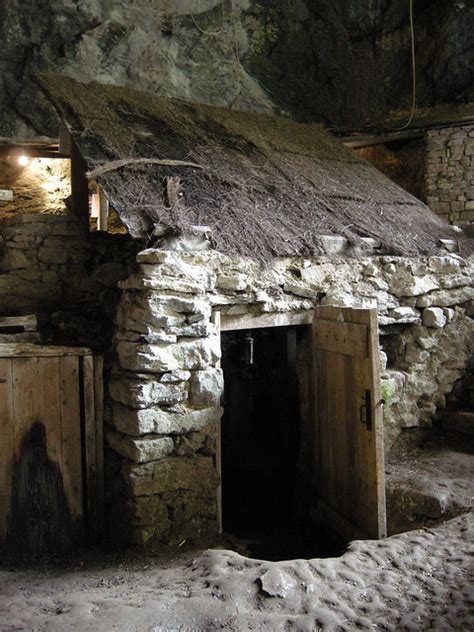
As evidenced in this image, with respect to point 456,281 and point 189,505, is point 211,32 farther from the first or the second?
point 189,505

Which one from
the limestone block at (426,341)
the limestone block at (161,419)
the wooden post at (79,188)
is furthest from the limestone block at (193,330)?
the limestone block at (426,341)

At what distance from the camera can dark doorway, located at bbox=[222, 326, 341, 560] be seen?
5348 mm

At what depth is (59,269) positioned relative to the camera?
552cm

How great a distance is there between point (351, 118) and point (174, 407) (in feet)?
29.4

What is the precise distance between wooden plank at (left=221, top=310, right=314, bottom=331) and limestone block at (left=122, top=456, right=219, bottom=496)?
45.3 inches

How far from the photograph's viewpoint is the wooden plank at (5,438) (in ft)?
13.8

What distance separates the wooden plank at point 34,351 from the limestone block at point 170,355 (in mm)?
385

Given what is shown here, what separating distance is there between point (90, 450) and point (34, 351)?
Answer: 0.97 metres

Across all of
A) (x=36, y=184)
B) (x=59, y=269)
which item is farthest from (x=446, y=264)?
(x=36, y=184)

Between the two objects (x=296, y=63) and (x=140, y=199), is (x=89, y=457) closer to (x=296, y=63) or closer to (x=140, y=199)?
(x=140, y=199)

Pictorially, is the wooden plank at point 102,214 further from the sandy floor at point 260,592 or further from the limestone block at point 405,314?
the sandy floor at point 260,592

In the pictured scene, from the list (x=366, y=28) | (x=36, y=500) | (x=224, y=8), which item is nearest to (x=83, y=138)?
(x=36, y=500)

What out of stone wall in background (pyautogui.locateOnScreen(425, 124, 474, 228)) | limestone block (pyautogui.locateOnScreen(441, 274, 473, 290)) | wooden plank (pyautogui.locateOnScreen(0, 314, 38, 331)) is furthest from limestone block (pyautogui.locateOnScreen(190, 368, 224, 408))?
stone wall in background (pyautogui.locateOnScreen(425, 124, 474, 228))

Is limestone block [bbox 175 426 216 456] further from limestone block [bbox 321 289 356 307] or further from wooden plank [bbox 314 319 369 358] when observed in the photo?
limestone block [bbox 321 289 356 307]
